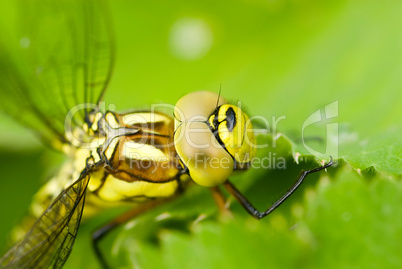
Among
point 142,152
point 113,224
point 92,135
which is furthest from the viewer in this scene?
point 113,224

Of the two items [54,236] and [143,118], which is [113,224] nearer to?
[54,236]

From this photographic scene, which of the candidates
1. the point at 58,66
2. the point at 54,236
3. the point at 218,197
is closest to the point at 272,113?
the point at 218,197

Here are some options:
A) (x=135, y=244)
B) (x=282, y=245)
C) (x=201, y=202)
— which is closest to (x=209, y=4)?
(x=201, y=202)

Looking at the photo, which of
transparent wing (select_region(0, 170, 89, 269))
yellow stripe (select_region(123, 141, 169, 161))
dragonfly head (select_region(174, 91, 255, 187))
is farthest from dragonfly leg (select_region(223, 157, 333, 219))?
transparent wing (select_region(0, 170, 89, 269))

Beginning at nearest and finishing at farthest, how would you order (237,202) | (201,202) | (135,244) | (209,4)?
1. (135,244)
2. (237,202)
3. (201,202)
4. (209,4)

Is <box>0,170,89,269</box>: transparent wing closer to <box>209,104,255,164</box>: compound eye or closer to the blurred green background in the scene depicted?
the blurred green background

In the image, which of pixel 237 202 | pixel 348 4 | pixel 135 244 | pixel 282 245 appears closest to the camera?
pixel 282 245

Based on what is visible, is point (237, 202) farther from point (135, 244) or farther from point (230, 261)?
point (230, 261)

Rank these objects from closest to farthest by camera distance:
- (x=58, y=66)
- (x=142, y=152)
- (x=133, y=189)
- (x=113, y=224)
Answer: (x=142, y=152) < (x=133, y=189) < (x=113, y=224) < (x=58, y=66)
